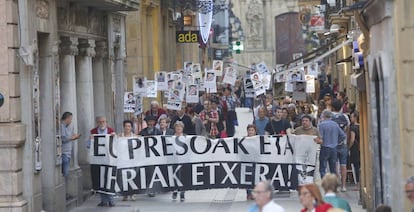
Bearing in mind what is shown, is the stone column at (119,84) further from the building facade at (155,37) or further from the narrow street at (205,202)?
the building facade at (155,37)

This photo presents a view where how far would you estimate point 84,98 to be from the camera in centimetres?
2100

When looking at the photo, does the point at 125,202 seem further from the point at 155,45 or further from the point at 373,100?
the point at 155,45

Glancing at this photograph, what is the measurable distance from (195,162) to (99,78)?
177 inches

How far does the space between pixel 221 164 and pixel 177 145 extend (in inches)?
32.9

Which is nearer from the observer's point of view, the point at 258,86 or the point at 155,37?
the point at 258,86

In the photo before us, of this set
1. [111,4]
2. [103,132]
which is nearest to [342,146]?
[103,132]

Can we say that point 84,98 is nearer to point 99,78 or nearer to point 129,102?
point 99,78

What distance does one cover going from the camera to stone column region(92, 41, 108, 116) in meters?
22.6

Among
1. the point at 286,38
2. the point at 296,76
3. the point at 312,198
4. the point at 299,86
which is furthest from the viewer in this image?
the point at 286,38

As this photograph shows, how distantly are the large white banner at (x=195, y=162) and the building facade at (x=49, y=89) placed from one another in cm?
88

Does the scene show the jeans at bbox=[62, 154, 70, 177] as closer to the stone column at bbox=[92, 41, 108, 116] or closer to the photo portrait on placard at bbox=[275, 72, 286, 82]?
the stone column at bbox=[92, 41, 108, 116]

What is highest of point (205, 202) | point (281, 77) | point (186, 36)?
point (186, 36)

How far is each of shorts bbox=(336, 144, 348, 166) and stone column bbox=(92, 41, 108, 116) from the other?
18.0 feet

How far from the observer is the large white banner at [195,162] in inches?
746
